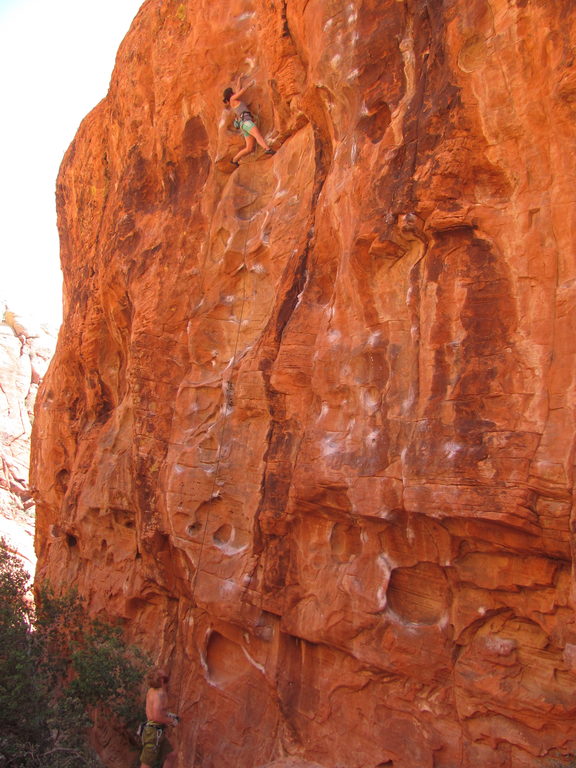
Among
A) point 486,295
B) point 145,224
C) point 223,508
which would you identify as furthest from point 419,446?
point 145,224

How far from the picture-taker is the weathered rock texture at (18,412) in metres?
27.7

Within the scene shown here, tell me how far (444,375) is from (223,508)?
374 cm

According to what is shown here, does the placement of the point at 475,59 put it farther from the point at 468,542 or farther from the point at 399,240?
the point at 468,542

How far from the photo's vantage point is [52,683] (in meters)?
8.96

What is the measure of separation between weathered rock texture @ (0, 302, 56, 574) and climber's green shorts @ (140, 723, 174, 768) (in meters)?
16.9

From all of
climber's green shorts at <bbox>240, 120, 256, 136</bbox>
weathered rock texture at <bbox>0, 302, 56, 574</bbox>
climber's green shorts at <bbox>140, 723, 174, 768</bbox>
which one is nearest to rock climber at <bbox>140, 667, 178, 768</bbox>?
climber's green shorts at <bbox>140, 723, 174, 768</bbox>

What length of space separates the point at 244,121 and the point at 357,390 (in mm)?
4443

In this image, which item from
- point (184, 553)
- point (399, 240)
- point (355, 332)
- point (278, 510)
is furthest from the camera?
point (184, 553)

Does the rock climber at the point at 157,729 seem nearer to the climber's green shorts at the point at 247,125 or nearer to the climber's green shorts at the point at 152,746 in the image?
the climber's green shorts at the point at 152,746

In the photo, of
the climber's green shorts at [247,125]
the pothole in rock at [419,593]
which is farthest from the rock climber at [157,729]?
the climber's green shorts at [247,125]

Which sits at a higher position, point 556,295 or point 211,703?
point 556,295

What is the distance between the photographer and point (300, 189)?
816 cm

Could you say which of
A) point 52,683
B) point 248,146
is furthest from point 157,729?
point 248,146

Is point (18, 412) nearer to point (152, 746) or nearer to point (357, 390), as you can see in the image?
point (152, 746)
